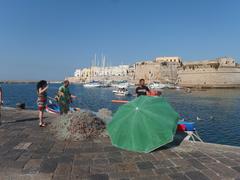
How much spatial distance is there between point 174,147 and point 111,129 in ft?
4.89

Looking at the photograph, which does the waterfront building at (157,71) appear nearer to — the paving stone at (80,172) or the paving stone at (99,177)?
the paving stone at (80,172)

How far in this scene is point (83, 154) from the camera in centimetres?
448

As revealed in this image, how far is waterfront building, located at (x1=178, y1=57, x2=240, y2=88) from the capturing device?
206ft

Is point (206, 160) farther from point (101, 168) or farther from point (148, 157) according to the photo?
point (101, 168)

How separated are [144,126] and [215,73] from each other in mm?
64295

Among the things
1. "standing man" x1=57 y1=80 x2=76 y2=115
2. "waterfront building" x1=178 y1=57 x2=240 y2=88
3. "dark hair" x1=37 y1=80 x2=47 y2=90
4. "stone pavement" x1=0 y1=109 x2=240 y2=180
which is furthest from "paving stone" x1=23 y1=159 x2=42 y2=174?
"waterfront building" x1=178 y1=57 x2=240 y2=88

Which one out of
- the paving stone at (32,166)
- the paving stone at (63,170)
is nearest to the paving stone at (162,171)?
the paving stone at (63,170)

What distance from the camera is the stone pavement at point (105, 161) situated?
11.7 ft

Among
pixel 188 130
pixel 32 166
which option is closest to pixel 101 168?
pixel 32 166

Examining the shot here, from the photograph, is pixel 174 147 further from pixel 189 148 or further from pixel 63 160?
pixel 63 160

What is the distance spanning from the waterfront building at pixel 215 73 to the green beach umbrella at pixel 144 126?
6381 centimetres

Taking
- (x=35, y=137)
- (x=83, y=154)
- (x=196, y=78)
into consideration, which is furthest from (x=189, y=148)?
(x=196, y=78)

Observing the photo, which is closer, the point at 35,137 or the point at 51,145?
the point at 51,145

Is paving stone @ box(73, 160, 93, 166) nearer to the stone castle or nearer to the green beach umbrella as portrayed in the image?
the green beach umbrella
